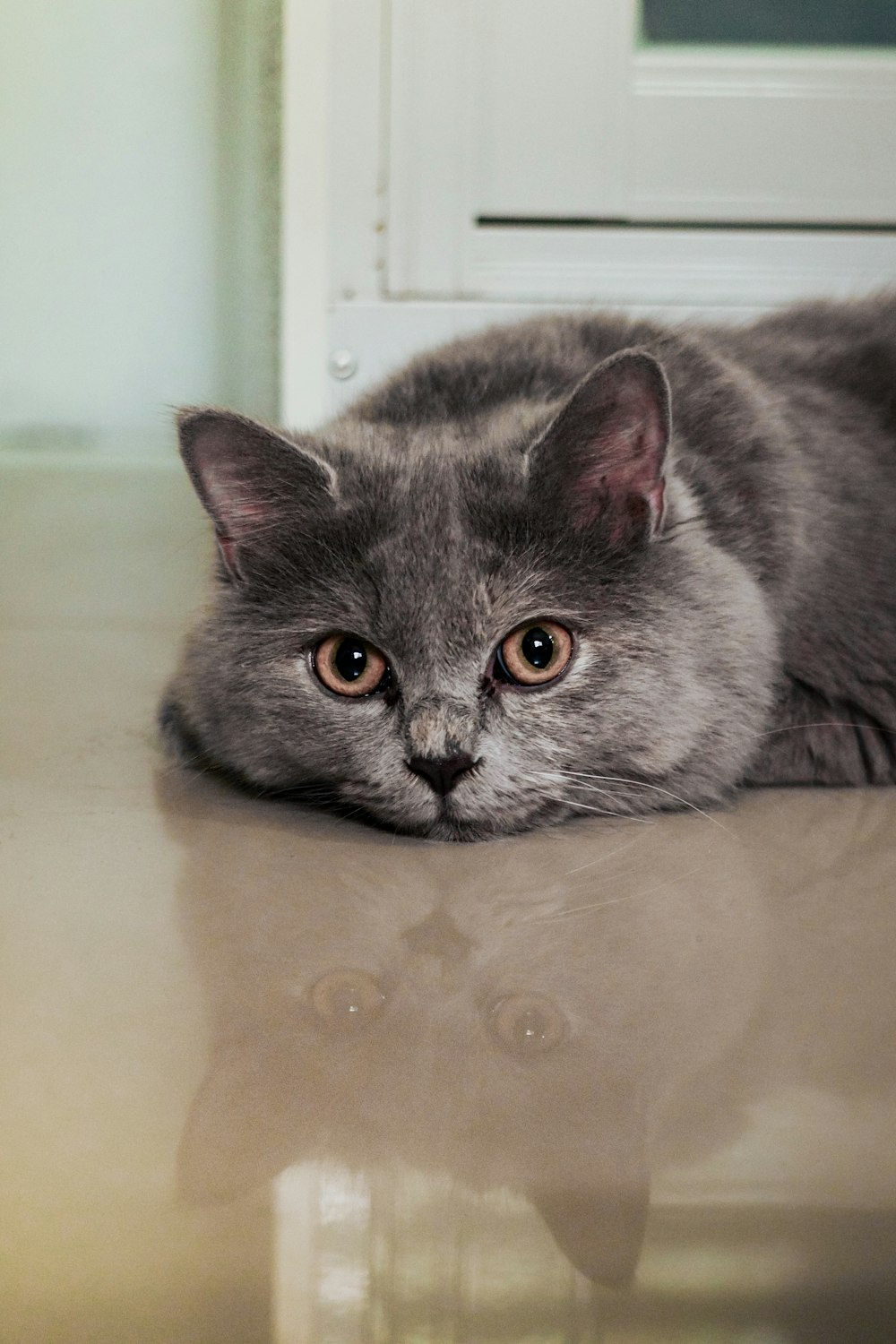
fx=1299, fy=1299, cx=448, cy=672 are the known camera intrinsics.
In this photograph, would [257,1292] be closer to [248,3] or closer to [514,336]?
[514,336]

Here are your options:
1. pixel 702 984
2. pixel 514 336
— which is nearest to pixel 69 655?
pixel 514 336

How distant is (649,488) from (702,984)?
1.80ft

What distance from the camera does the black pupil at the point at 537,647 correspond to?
4.33ft

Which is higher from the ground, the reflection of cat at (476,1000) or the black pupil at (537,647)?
the black pupil at (537,647)

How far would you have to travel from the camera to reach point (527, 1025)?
0.96m

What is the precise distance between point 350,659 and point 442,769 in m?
0.17

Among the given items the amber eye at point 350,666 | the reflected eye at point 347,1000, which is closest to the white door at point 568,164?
the amber eye at point 350,666

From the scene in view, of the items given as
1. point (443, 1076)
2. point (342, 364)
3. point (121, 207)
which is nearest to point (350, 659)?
point (443, 1076)

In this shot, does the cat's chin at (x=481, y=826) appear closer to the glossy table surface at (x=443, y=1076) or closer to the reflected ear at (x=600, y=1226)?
the glossy table surface at (x=443, y=1076)

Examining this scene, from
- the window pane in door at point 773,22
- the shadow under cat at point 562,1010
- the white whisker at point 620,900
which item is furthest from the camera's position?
the window pane in door at point 773,22

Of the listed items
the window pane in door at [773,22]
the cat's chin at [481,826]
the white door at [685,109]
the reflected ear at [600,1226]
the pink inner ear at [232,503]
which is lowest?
the cat's chin at [481,826]

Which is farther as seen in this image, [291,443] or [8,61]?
[8,61]

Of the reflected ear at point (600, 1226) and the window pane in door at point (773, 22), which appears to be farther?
the window pane in door at point (773, 22)

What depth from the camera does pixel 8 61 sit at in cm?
431
